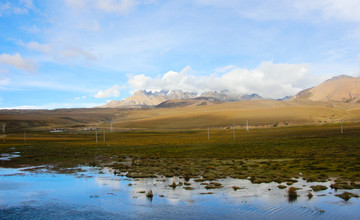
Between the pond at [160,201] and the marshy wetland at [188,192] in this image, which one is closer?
the pond at [160,201]

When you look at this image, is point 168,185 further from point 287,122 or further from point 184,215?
point 287,122

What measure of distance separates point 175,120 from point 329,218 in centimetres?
16565

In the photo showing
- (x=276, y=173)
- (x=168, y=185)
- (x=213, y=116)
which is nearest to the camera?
(x=168, y=185)

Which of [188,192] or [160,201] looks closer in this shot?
[160,201]

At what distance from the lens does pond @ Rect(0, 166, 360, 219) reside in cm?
1365

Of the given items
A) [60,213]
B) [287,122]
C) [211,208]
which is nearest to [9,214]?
[60,213]

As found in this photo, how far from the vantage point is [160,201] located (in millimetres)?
15859

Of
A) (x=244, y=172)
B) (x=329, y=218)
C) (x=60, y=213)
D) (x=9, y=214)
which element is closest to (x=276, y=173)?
(x=244, y=172)

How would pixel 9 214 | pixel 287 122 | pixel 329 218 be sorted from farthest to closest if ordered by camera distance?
pixel 287 122
pixel 9 214
pixel 329 218

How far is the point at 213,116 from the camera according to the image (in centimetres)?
17588

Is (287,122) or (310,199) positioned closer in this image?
(310,199)

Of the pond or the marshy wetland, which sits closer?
the pond

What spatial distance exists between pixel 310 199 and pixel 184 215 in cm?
690

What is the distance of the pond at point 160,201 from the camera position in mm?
13652
